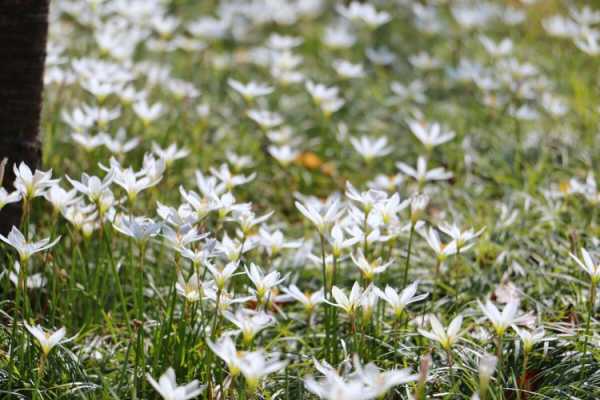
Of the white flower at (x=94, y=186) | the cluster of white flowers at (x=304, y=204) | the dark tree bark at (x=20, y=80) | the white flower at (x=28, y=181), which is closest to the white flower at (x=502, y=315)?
the cluster of white flowers at (x=304, y=204)

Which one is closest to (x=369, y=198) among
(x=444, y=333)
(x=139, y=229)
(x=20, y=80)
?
(x=444, y=333)

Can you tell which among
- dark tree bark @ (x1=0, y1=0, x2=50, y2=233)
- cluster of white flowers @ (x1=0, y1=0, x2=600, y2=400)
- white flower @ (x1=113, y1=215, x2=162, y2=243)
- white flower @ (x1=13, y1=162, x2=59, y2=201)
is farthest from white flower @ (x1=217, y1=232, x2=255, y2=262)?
dark tree bark @ (x1=0, y1=0, x2=50, y2=233)

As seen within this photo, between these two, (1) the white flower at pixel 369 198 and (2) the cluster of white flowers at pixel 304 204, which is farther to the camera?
(1) the white flower at pixel 369 198

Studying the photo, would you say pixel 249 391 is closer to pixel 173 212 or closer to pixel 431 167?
pixel 173 212

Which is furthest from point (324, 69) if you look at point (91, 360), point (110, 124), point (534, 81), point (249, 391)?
point (249, 391)

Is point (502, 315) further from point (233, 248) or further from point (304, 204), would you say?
point (304, 204)

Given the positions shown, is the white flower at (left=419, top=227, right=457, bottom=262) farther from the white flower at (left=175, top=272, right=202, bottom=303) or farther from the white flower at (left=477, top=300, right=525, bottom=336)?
the white flower at (left=175, top=272, right=202, bottom=303)

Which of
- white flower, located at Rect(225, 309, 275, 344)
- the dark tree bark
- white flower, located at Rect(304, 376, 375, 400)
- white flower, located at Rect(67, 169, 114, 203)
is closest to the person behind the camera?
white flower, located at Rect(304, 376, 375, 400)

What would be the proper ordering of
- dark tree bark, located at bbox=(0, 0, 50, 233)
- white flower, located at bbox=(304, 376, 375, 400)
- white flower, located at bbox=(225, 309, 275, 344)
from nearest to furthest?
white flower, located at bbox=(304, 376, 375, 400) < white flower, located at bbox=(225, 309, 275, 344) < dark tree bark, located at bbox=(0, 0, 50, 233)

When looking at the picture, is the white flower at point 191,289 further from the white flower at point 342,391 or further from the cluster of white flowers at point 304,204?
the white flower at point 342,391
